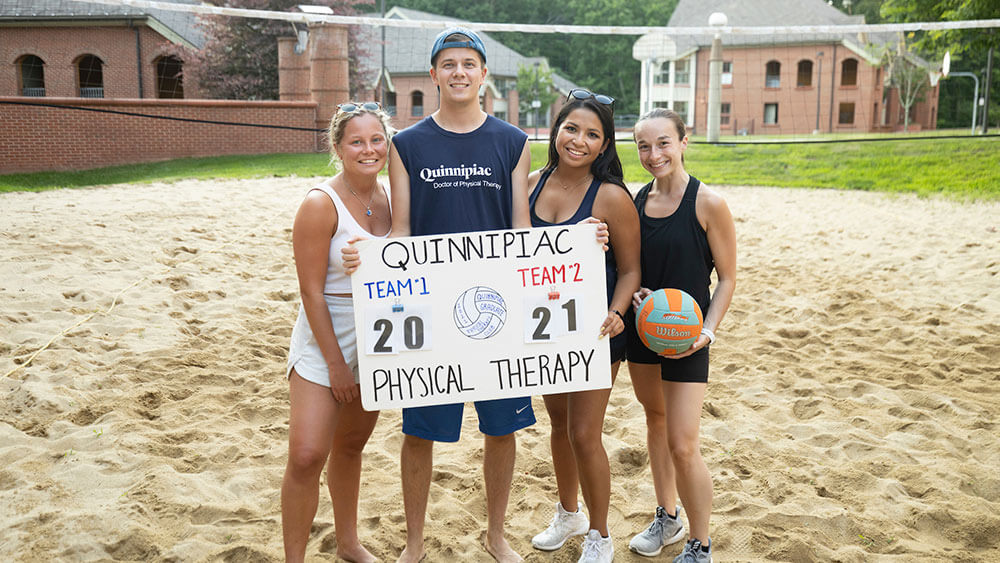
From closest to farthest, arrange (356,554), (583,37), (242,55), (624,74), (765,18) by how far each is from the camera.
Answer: (356,554) → (242,55) → (765,18) → (624,74) → (583,37)

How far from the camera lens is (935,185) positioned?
11.4 m

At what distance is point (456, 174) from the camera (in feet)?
8.15

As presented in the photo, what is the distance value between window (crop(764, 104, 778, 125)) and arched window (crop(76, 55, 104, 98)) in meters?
24.0

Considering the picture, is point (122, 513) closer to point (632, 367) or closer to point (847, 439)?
point (632, 367)

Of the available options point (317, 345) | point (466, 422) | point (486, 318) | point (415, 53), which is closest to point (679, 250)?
point (486, 318)

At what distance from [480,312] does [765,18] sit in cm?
3301

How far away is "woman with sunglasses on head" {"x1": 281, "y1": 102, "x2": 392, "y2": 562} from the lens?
7.65 feet

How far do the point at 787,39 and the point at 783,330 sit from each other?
26759mm

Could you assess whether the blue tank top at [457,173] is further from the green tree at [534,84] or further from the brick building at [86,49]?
the green tree at [534,84]

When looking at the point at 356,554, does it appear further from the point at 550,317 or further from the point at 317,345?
the point at 550,317

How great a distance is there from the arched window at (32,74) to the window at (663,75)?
872 inches

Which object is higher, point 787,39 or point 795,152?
point 787,39

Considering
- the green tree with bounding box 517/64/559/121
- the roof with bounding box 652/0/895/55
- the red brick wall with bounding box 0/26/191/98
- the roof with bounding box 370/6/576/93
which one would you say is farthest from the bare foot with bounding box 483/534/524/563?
the green tree with bounding box 517/64/559/121

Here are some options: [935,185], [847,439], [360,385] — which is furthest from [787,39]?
[360,385]
